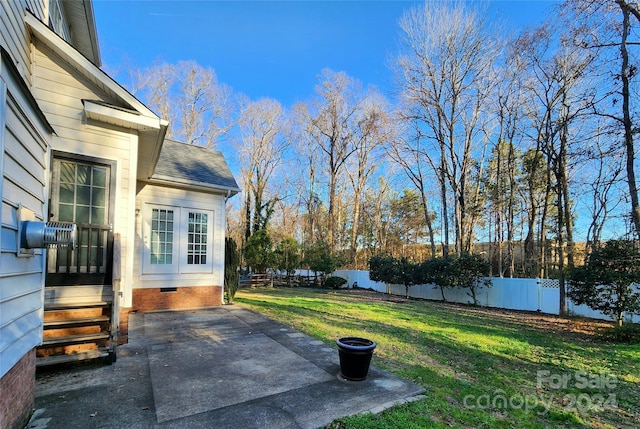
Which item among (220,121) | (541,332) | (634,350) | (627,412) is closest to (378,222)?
(220,121)

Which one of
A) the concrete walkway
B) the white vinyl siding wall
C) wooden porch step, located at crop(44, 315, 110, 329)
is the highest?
the white vinyl siding wall

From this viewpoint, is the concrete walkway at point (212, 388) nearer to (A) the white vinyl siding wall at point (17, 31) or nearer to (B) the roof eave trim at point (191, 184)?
(A) the white vinyl siding wall at point (17, 31)

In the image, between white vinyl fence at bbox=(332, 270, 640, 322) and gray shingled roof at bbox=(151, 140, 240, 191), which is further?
white vinyl fence at bbox=(332, 270, 640, 322)

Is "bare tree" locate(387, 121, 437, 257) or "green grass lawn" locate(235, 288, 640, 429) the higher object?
"bare tree" locate(387, 121, 437, 257)

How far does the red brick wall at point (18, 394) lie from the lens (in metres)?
2.39

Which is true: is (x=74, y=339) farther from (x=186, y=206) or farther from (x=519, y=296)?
(x=519, y=296)

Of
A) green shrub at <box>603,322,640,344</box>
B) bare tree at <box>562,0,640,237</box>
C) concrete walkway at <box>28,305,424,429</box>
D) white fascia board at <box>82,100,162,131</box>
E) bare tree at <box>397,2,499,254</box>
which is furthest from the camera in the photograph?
bare tree at <box>397,2,499,254</box>

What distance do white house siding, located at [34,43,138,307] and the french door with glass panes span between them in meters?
0.17

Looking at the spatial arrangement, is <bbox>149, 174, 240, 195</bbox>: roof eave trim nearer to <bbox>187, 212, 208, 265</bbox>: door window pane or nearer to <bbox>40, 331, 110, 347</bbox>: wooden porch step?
<bbox>187, 212, 208, 265</bbox>: door window pane

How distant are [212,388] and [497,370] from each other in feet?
13.3

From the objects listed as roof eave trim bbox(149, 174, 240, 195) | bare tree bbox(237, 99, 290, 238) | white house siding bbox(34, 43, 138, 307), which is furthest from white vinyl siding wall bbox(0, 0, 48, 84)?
bare tree bbox(237, 99, 290, 238)

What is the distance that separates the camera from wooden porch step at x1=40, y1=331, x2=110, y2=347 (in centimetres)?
423

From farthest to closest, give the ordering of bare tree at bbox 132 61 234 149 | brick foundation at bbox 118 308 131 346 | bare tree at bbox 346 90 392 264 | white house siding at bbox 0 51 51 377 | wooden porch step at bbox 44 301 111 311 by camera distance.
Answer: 1. bare tree at bbox 346 90 392 264
2. bare tree at bbox 132 61 234 149
3. brick foundation at bbox 118 308 131 346
4. wooden porch step at bbox 44 301 111 311
5. white house siding at bbox 0 51 51 377

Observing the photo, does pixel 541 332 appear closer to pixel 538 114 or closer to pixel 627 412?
pixel 627 412
